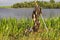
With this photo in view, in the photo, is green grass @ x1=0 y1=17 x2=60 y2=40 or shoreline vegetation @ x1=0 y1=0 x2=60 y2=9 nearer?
green grass @ x1=0 y1=17 x2=60 y2=40

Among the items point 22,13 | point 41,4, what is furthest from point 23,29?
point 41,4

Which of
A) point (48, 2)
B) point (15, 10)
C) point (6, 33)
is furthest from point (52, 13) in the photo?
point (6, 33)

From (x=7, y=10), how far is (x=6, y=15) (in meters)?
0.11

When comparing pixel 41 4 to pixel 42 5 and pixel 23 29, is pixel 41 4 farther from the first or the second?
pixel 23 29

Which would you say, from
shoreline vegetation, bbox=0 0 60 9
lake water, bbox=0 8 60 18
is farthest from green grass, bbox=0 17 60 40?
shoreline vegetation, bbox=0 0 60 9

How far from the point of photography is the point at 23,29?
172 inches

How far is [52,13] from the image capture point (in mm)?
4762

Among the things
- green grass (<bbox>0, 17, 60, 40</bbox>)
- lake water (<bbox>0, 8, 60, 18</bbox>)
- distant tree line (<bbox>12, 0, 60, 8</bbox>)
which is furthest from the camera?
lake water (<bbox>0, 8, 60, 18</bbox>)

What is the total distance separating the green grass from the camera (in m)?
4.19

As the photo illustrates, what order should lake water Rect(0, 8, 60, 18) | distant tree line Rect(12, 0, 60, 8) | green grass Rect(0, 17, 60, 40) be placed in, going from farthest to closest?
1. lake water Rect(0, 8, 60, 18)
2. distant tree line Rect(12, 0, 60, 8)
3. green grass Rect(0, 17, 60, 40)

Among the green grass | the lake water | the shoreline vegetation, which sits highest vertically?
the shoreline vegetation

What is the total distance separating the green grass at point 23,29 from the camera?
419cm

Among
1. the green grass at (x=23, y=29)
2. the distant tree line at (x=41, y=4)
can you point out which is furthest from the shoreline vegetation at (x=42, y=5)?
the green grass at (x=23, y=29)

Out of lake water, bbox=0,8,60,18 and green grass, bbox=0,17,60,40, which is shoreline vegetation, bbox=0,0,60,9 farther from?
green grass, bbox=0,17,60,40
